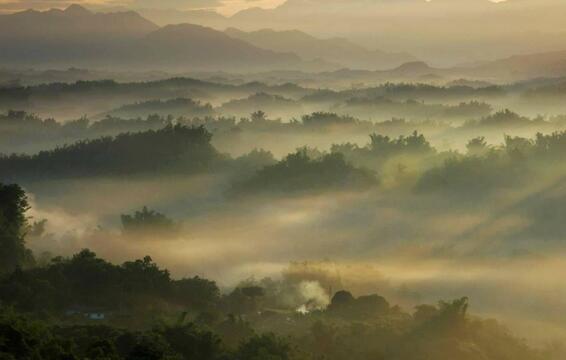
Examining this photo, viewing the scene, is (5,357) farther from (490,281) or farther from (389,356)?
(490,281)

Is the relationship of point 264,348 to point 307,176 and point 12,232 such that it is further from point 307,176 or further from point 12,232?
point 307,176

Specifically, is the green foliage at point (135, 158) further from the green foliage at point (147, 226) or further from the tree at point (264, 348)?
the tree at point (264, 348)

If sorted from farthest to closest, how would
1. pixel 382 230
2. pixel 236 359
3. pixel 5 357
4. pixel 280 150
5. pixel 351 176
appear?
pixel 280 150
pixel 351 176
pixel 382 230
pixel 236 359
pixel 5 357

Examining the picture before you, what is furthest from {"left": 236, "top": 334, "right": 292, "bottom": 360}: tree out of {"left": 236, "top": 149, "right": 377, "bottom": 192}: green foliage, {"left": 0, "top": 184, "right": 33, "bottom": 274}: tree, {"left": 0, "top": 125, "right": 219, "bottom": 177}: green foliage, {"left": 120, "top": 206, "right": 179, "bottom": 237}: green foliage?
{"left": 0, "top": 125, "right": 219, "bottom": 177}: green foliage

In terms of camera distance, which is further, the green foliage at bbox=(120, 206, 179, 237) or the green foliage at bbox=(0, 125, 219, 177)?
the green foliage at bbox=(0, 125, 219, 177)

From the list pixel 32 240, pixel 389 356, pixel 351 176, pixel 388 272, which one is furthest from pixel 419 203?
pixel 389 356

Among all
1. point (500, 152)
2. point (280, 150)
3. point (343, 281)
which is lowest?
point (343, 281)

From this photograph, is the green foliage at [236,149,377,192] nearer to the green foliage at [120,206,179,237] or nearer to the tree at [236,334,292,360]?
the green foliage at [120,206,179,237]

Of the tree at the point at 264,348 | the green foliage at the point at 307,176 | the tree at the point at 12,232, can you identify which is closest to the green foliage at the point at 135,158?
the green foliage at the point at 307,176
